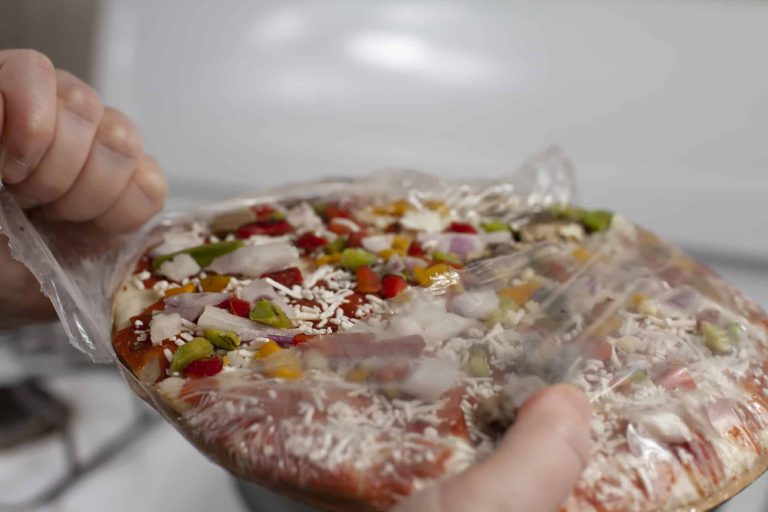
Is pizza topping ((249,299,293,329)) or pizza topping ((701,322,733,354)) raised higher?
pizza topping ((701,322,733,354))

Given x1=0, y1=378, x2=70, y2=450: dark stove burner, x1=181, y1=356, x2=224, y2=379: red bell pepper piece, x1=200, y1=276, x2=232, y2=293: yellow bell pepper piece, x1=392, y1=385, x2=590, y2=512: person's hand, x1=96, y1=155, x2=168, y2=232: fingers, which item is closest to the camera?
x1=392, y1=385, x2=590, y2=512: person's hand

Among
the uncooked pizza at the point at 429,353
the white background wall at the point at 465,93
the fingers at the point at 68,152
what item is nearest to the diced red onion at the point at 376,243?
the uncooked pizza at the point at 429,353

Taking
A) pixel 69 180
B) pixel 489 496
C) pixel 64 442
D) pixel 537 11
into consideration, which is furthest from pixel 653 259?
pixel 64 442

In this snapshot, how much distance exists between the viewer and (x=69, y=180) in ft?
2.22

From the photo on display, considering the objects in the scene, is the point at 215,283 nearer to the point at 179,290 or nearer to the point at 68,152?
the point at 179,290

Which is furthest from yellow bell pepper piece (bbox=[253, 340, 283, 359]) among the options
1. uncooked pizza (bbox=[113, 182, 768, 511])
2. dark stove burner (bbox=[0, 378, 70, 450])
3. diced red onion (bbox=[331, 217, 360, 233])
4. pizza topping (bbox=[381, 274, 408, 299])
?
dark stove burner (bbox=[0, 378, 70, 450])

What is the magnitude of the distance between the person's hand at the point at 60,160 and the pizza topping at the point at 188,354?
22 cm

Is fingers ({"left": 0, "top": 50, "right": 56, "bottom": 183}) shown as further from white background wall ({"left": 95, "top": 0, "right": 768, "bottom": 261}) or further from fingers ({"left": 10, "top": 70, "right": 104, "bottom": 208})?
white background wall ({"left": 95, "top": 0, "right": 768, "bottom": 261})

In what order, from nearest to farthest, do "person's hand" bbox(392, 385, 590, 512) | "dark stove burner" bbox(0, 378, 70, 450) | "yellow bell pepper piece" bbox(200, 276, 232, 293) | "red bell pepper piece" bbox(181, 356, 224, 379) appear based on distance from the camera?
1. "person's hand" bbox(392, 385, 590, 512)
2. "red bell pepper piece" bbox(181, 356, 224, 379)
3. "yellow bell pepper piece" bbox(200, 276, 232, 293)
4. "dark stove burner" bbox(0, 378, 70, 450)

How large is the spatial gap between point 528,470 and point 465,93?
3.80ft

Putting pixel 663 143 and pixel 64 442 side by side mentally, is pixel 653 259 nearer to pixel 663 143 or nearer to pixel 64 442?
pixel 663 143

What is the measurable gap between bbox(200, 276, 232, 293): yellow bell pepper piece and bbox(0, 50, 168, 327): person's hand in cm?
14

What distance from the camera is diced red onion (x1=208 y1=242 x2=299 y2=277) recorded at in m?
0.65

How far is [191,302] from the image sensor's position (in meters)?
0.60
